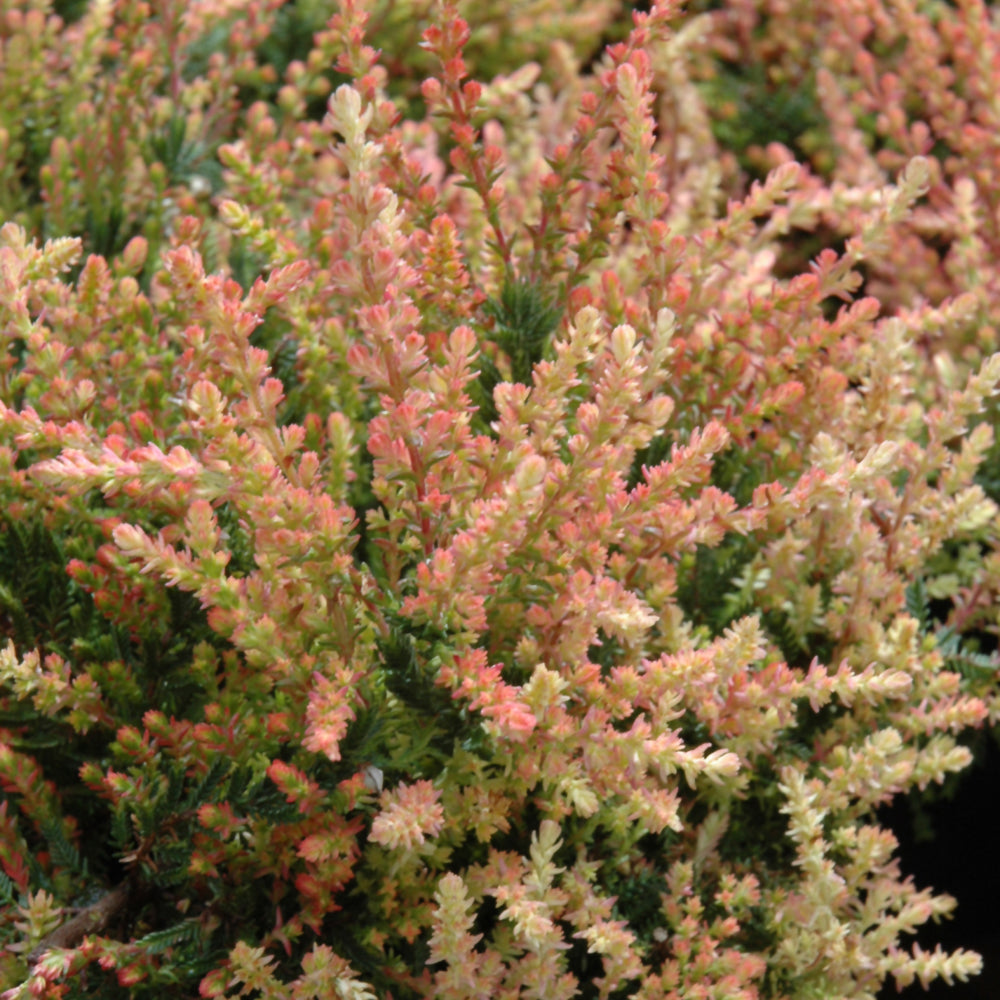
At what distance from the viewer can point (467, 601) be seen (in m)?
0.84

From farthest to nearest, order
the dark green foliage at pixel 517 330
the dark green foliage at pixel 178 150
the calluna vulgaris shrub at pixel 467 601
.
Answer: the dark green foliage at pixel 178 150, the dark green foliage at pixel 517 330, the calluna vulgaris shrub at pixel 467 601

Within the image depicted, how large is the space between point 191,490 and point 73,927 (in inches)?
16.3

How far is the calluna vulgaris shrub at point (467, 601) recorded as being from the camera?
862 millimetres

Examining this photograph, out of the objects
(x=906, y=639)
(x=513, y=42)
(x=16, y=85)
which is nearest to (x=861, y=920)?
(x=906, y=639)

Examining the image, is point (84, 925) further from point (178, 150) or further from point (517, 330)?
point (178, 150)

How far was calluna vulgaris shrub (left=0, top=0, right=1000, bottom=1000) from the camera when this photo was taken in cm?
86

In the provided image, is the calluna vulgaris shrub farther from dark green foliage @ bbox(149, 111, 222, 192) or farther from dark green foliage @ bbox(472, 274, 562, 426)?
dark green foliage @ bbox(149, 111, 222, 192)

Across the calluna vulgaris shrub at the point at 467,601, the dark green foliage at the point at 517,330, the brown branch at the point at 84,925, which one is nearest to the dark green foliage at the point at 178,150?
the calluna vulgaris shrub at the point at 467,601

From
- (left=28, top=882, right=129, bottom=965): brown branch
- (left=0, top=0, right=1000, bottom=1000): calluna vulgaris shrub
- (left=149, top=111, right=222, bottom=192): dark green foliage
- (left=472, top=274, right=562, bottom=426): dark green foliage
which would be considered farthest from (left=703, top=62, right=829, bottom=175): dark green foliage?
(left=28, top=882, right=129, bottom=965): brown branch

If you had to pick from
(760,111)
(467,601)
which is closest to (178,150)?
(467,601)

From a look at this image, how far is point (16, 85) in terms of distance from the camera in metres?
1.66

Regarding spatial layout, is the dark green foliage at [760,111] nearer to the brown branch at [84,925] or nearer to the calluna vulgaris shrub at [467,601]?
the calluna vulgaris shrub at [467,601]

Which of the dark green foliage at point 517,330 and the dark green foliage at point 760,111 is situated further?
the dark green foliage at point 760,111

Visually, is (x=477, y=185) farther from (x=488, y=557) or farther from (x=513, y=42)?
(x=513, y=42)
